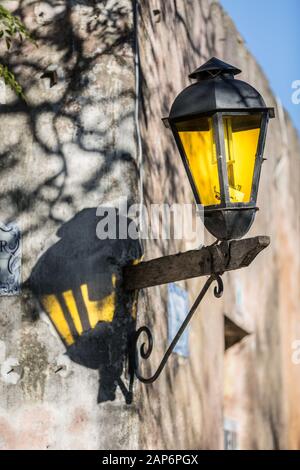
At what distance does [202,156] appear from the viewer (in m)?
4.23

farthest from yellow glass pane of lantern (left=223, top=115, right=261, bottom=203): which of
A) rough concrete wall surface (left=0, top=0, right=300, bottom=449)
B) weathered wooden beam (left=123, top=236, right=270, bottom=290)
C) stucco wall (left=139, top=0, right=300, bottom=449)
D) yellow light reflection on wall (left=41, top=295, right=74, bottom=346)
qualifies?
yellow light reflection on wall (left=41, top=295, right=74, bottom=346)

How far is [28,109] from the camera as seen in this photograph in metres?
5.00

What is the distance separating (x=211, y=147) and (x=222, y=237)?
38cm

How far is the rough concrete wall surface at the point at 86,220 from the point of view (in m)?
4.64

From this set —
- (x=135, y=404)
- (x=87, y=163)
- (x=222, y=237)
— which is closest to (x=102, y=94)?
(x=87, y=163)

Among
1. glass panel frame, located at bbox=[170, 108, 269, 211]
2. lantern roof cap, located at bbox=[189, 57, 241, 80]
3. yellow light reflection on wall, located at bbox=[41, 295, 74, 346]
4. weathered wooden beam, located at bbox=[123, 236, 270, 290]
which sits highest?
lantern roof cap, located at bbox=[189, 57, 241, 80]

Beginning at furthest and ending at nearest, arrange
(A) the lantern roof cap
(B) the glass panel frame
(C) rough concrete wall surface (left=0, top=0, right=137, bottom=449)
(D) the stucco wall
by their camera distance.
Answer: (D) the stucco wall
(C) rough concrete wall surface (left=0, top=0, right=137, bottom=449)
(A) the lantern roof cap
(B) the glass panel frame

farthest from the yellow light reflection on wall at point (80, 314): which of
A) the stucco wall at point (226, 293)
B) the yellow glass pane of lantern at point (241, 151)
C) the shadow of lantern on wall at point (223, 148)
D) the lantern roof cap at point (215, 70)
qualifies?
the lantern roof cap at point (215, 70)

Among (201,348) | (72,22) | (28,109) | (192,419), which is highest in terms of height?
(72,22)

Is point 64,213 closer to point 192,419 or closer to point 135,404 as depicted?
point 135,404

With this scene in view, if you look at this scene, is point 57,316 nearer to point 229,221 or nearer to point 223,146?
point 229,221

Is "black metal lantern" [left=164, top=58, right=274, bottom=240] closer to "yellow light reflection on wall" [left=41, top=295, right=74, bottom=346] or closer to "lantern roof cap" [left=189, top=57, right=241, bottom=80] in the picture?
"lantern roof cap" [left=189, top=57, right=241, bottom=80]

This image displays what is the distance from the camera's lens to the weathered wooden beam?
4.18 m

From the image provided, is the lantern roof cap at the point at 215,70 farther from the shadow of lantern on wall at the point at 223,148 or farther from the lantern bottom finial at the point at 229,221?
the lantern bottom finial at the point at 229,221
